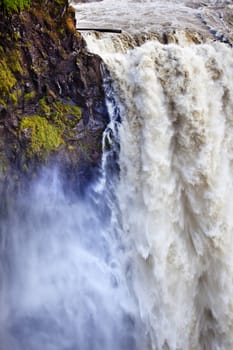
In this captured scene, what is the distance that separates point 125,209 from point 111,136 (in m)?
1.31

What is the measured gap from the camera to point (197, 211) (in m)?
7.12

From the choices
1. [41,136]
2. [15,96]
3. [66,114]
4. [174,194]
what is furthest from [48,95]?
[174,194]

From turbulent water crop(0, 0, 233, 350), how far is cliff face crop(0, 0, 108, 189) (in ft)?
0.94

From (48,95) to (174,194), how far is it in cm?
279

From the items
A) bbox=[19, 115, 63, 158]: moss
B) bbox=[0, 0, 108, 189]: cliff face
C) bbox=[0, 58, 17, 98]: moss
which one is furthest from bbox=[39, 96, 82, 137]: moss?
bbox=[0, 58, 17, 98]: moss

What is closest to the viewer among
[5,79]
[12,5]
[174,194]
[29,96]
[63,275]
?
[12,5]

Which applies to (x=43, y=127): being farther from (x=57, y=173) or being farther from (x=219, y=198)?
(x=219, y=198)

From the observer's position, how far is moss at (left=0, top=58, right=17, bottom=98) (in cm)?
622

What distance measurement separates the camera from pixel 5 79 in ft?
20.5

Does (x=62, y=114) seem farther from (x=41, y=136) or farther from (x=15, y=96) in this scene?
(x=15, y=96)

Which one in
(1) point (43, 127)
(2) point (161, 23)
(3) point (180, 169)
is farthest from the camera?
(2) point (161, 23)

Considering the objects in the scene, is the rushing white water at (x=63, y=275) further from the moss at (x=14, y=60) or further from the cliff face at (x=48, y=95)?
the moss at (x=14, y=60)

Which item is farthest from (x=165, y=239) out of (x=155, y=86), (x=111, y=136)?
(x=155, y=86)

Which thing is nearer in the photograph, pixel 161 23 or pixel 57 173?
pixel 57 173
